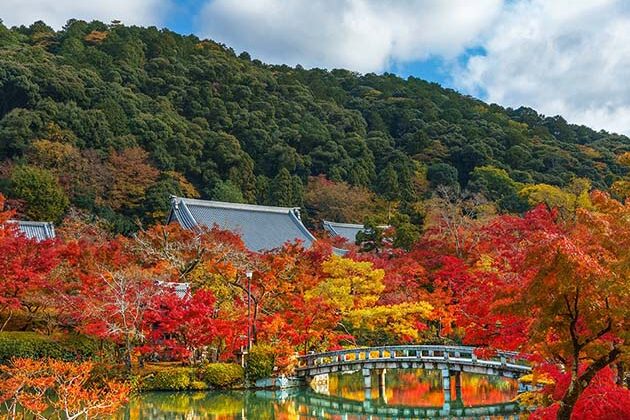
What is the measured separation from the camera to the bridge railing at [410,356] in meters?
17.0

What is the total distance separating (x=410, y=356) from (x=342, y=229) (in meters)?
20.6

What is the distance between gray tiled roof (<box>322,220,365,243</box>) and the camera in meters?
39.0

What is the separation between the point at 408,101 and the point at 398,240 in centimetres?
3574

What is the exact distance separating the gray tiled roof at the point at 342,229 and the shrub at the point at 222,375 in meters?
19.8

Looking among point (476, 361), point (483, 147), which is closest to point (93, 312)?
point (476, 361)

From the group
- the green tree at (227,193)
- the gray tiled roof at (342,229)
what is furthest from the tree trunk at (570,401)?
the green tree at (227,193)

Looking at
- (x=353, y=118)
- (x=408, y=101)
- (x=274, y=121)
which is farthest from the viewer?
(x=408, y=101)

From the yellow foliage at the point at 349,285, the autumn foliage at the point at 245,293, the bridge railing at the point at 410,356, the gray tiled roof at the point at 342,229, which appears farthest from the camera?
the gray tiled roof at the point at 342,229

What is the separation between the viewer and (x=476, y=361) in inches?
692

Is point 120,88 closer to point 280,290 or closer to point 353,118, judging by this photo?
point 353,118

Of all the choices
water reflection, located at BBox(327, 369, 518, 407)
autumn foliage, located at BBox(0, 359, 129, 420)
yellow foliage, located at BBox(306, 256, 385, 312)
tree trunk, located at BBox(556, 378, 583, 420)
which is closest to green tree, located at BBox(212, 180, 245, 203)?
water reflection, located at BBox(327, 369, 518, 407)

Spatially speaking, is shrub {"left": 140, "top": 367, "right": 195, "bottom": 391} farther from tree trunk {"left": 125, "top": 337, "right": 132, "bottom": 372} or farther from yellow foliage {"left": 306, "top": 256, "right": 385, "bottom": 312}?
yellow foliage {"left": 306, "top": 256, "right": 385, "bottom": 312}

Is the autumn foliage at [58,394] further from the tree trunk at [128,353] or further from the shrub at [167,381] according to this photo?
the shrub at [167,381]

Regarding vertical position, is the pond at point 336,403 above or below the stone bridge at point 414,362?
below
